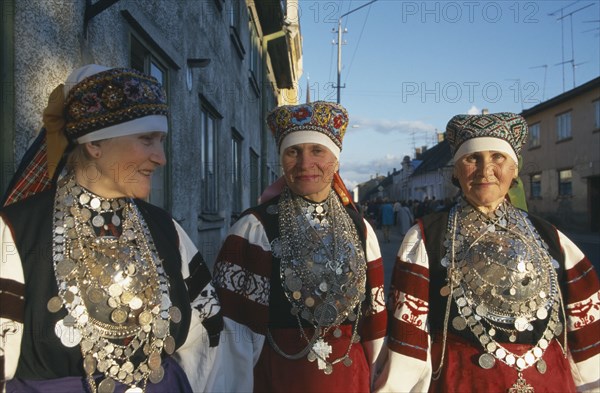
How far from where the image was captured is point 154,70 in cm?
496

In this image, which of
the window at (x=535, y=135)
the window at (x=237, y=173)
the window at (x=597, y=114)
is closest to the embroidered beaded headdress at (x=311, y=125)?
the window at (x=237, y=173)

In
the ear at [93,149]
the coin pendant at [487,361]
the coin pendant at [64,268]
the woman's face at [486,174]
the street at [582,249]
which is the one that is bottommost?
the street at [582,249]

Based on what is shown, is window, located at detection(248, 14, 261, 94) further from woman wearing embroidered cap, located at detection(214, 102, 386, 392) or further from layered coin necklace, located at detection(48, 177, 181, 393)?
layered coin necklace, located at detection(48, 177, 181, 393)

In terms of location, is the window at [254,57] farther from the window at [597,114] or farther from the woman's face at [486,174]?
the window at [597,114]

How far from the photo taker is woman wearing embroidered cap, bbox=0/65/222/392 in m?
1.69

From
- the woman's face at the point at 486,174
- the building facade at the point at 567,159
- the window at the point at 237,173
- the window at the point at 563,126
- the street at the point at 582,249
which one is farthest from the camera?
the window at the point at 563,126

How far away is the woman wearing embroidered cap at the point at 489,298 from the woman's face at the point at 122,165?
1.31 metres

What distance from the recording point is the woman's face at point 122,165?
6.13ft

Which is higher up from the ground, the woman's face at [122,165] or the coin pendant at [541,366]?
the woman's face at [122,165]

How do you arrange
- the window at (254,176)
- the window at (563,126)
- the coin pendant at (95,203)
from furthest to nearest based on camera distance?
the window at (563,126) < the window at (254,176) < the coin pendant at (95,203)

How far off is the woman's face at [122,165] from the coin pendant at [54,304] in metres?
0.43

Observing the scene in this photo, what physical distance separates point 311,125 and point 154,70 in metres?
2.86

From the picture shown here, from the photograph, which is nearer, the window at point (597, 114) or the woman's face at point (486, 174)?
the woman's face at point (486, 174)

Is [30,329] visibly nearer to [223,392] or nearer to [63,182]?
[63,182]
